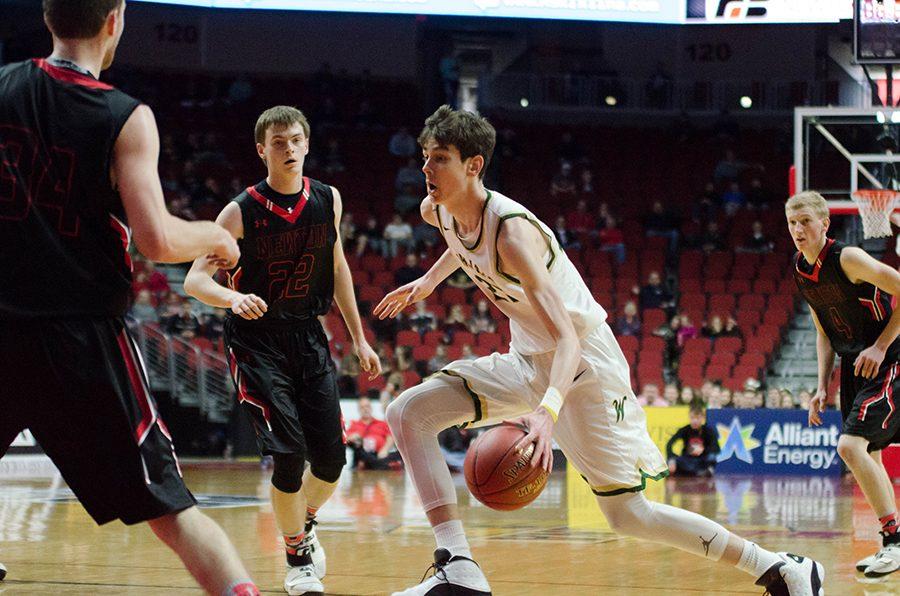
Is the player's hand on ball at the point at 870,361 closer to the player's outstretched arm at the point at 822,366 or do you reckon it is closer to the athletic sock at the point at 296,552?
the player's outstretched arm at the point at 822,366

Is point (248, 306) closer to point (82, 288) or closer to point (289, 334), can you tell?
point (289, 334)

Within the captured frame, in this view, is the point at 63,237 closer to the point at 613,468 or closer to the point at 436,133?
the point at 436,133

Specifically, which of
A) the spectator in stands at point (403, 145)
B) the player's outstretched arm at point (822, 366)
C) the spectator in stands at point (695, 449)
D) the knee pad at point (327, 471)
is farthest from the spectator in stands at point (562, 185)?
the knee pad at point (327, 471)

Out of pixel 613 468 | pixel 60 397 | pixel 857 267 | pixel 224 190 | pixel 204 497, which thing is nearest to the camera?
pixel 60 397

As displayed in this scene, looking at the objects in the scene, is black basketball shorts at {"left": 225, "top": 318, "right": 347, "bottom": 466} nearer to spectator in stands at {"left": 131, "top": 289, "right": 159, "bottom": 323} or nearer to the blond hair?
the blond hair

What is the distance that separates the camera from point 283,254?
5656 millimetres

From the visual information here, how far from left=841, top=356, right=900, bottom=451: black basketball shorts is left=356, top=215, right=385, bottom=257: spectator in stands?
13.4 metres

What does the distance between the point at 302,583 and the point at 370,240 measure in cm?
1484

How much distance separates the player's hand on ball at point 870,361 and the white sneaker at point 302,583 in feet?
10.1

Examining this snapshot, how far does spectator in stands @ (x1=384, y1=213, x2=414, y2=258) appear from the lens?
19594 mm

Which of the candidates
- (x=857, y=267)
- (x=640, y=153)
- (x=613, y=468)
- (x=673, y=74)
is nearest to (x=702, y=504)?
(x=857, y=267)

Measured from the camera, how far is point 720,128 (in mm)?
24359

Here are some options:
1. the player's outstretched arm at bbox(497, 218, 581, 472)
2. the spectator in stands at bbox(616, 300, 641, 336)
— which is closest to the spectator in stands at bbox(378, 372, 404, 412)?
the spectator in stands at bbox(616, 300, 641, 336)

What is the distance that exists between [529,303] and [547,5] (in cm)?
1577
